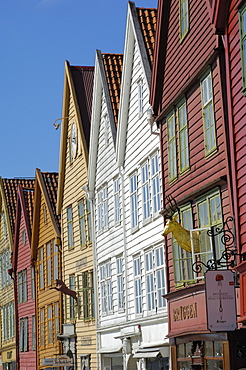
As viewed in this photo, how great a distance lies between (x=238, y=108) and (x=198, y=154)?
3.08 m

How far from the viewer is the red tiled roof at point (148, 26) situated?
78.9ft

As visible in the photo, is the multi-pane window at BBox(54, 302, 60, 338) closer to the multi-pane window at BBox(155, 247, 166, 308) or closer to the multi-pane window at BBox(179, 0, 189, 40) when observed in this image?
the multi-pane window at BBox(155, 247, 166, 308)

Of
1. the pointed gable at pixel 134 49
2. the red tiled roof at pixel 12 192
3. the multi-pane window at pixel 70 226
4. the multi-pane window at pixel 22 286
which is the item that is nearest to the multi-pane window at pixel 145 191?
the pointed gable at pixel 134 49

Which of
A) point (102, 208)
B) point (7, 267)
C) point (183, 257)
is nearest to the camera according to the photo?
point (183, 257)

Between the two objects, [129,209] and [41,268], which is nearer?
[129,209]

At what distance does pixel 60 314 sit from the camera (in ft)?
108

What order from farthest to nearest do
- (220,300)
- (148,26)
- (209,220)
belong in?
(148,26) < (209,220) < (220,300)

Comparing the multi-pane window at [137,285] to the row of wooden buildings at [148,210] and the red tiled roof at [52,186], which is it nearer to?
the row of wooden buildings at [148,210]

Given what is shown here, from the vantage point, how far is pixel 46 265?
3669 cm

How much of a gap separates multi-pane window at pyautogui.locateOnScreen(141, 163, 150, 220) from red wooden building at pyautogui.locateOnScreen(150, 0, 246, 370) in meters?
2.71

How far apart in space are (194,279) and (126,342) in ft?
28.6

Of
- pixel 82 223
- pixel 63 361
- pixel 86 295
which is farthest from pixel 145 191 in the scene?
pixel 63 361

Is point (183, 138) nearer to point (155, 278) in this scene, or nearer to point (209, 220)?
point (209, 220)

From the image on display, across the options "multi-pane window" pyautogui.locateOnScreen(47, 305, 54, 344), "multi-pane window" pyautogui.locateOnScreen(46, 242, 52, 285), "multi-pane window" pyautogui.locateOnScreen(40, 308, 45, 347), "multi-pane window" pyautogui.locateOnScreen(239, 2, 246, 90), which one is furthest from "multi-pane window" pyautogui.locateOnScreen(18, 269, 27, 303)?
"multi-pane window" pyautogui.locateOnScreen(239, 2, 246, 90)
